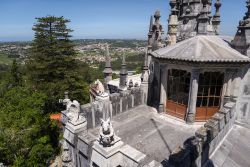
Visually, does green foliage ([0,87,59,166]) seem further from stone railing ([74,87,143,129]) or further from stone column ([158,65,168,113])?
stone column ([158,65,168,113])

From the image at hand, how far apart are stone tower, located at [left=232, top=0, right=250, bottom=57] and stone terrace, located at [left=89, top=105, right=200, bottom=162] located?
526 centimetres

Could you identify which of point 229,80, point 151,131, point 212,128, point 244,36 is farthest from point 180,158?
point 244,36

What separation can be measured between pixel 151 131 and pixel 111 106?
300 cm

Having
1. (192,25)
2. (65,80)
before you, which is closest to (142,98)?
(192,25)

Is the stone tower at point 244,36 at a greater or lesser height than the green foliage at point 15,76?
greater

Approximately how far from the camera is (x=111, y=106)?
A: 12125 millimetres

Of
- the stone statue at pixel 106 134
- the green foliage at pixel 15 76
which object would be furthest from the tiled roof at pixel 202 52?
the green foliage at pixel 15 76

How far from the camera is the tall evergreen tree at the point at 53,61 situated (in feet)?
97.5

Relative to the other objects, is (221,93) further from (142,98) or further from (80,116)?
(80,116)

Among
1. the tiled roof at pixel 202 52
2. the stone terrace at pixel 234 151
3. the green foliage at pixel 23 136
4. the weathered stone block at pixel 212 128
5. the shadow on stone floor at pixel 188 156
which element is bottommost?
the green foliage at pixel 23 136

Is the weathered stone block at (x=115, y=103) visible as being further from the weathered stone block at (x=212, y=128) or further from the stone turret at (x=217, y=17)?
the stone turret at (x=217, y=17)

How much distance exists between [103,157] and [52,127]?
17796 millimetres

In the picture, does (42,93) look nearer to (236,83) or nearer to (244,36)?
(236,83)

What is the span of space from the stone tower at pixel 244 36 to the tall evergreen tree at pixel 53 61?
24.5 m
